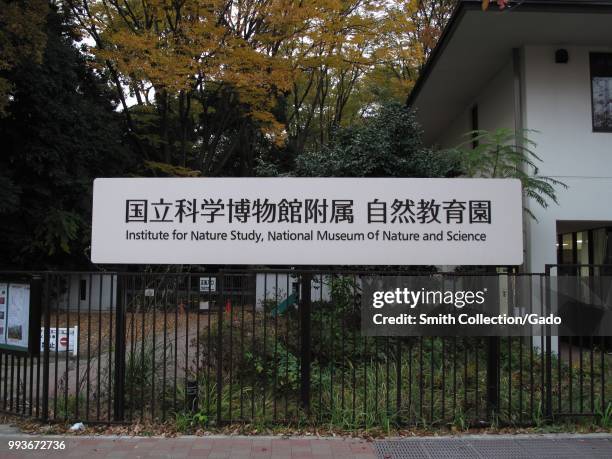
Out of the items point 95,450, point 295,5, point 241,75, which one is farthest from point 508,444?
point 295,5

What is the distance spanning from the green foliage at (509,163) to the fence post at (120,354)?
21.0 ft

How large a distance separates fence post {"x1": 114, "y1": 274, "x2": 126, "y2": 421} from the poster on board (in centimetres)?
108

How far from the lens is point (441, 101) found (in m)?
14.6

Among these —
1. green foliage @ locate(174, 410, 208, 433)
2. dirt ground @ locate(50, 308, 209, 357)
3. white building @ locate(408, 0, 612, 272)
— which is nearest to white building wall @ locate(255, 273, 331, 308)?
dirt ground @ locate(50, 308, 209, 357)

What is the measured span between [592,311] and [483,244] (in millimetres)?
1685

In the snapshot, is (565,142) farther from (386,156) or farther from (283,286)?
(283,286)

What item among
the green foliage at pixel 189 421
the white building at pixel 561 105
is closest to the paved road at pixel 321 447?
the green foliage at pixel 189 421

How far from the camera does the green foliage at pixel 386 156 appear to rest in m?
9.57

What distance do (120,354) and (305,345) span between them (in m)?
2.13

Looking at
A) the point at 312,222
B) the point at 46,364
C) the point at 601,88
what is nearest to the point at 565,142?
the point at 601,88

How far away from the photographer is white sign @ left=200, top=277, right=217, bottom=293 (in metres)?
5.80

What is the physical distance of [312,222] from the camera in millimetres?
5918

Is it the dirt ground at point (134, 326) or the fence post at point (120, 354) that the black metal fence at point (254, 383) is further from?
the dirt ground at point (134, 326)

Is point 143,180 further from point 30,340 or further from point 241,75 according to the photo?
point 241,75
